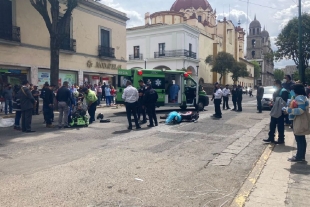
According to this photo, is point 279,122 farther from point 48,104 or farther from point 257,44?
point 257,44

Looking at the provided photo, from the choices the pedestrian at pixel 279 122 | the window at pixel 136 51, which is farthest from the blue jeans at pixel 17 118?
the window at pixel 136 51

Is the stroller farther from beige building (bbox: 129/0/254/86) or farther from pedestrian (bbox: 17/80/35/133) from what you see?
beige building (bbox: 129/0/254/86)

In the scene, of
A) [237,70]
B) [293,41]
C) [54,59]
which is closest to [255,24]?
[237,70]

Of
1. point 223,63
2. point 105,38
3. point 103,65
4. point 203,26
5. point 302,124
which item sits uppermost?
point 203,26

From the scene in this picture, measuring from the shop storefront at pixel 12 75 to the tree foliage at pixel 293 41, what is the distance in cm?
2167

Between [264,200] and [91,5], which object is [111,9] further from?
[264,200]

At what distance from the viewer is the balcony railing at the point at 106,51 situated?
25567mm

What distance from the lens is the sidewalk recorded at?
423 cm

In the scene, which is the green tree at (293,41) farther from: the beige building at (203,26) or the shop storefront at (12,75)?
the shop storefront at (12,75)

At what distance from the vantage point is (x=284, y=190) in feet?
15.4

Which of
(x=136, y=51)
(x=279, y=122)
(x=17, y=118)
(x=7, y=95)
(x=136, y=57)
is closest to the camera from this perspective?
(x=279, y=122)

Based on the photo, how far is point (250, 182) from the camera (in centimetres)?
507

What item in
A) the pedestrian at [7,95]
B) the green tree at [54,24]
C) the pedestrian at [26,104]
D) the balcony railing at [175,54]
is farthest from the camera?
the balcony railing at [175,54]

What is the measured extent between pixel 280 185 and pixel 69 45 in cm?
2047
